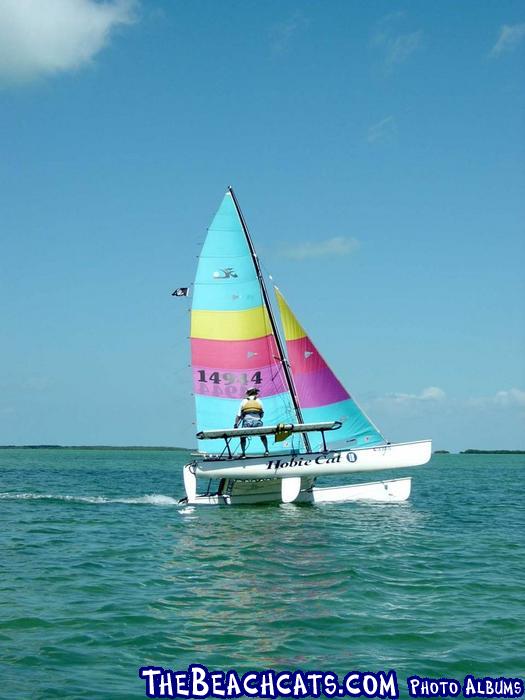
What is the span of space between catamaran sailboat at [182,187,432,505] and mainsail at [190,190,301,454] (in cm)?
4

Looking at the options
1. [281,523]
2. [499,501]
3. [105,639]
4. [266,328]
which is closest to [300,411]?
[266,328]

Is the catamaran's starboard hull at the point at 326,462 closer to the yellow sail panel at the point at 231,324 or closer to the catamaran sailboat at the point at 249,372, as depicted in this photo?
the catamaran sailboat at the point at 249,372

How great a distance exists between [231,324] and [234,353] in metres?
1.18

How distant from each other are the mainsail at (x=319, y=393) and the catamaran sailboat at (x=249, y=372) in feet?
0.13

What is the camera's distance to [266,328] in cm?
3145

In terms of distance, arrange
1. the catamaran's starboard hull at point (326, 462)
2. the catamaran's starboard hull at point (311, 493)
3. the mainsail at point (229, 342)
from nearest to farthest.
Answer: the catamaran's starboard hull at point (326, 462) → the catamaran's starboard hull at point (311, 493) → the mainsail at point (229, 342)

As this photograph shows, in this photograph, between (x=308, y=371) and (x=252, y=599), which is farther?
(x=308, y=371)

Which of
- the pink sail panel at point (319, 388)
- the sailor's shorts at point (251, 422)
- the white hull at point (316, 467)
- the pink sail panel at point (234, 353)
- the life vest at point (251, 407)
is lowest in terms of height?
the white hull at point (316, 467)

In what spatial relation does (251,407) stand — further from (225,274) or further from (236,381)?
(225,274)

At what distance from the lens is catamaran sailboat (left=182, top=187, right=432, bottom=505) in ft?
99.1

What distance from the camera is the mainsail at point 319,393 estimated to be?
3005 cm

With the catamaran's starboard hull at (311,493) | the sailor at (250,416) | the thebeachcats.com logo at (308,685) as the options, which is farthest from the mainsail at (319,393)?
the thebeachcats.com logo at (308,685)

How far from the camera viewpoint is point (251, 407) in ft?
95.2

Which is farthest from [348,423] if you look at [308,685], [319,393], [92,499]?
[308,685]
